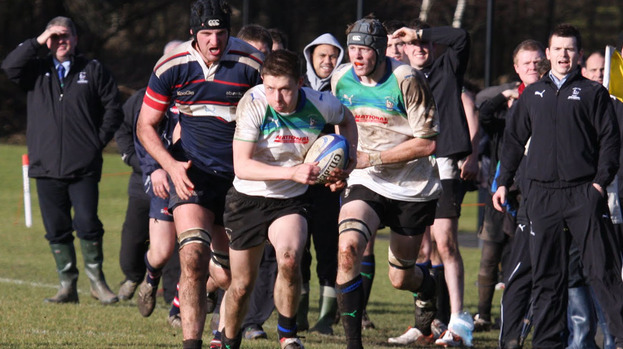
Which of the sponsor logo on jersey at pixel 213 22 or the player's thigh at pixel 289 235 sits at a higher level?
the sponsor logo on jersey at pixel 213 22

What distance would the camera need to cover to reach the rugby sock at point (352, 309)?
692 cm

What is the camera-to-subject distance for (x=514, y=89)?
370 inches

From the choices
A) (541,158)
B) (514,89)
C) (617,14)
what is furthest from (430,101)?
(617,14)

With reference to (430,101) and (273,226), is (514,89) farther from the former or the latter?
(273,226)

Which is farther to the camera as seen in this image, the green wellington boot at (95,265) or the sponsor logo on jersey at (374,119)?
the green wellington boot at (95,265)

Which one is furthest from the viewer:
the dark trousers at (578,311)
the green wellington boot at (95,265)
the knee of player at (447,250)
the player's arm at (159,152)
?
the green wellington boot at (95,265)

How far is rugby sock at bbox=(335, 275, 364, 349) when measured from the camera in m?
6.92

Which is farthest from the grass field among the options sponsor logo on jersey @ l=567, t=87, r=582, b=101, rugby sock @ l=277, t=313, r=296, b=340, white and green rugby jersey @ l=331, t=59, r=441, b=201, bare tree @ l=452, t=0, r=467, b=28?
bare tree @ l=452, t=0, r=467, b=28

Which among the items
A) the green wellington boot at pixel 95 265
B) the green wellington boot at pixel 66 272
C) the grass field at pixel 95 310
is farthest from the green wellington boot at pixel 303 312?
the green wellington boot at pixel 66 272

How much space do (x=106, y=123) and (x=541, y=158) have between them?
14.7 feet

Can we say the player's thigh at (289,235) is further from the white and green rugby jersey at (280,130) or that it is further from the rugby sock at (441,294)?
the rugby sock at (441,294)

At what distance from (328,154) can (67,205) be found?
4.41 meters

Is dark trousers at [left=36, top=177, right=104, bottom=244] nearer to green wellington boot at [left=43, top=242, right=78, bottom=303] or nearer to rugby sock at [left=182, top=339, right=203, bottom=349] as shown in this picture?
green wellington boot at [left=43, top=242, right=78, bottom=303]

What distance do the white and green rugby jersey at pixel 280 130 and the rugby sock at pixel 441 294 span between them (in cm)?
264
